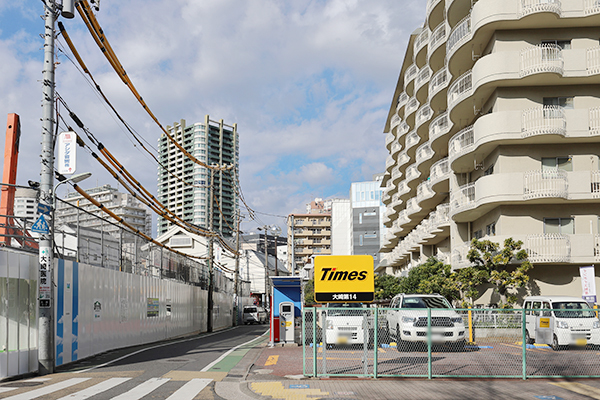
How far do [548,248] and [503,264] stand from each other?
7.62ft

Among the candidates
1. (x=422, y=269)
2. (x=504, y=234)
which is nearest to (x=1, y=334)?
(x=504, y=234)

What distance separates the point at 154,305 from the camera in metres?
26.1

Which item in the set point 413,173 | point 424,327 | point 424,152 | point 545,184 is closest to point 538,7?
point 545,184

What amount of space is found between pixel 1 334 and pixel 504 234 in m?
22.9

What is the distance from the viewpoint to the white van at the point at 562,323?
14.4 metres

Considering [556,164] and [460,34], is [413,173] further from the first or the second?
[556,164]

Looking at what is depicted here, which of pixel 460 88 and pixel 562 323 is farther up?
pixel 460 88

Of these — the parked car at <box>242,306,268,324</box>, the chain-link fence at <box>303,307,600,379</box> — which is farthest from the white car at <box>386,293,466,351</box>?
the parked car at <box>242,306,268,324</box>

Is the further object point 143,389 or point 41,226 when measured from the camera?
point 41,226

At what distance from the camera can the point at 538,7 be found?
86.5 ft

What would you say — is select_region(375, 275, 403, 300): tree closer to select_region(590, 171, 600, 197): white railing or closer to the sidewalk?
select_region(590, 171, 600, 197): white railing

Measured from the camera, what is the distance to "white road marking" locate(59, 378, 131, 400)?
1042cm

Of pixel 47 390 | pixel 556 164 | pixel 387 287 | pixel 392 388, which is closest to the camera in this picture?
pixel 47 390

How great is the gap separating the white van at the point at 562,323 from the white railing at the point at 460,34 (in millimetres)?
15524
